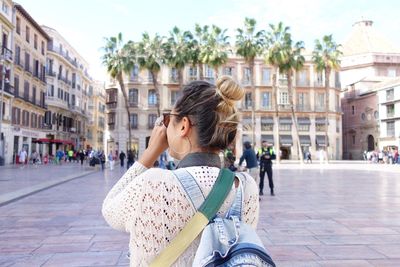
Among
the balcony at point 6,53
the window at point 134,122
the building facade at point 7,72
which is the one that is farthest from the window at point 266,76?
the balcony at point 6,53

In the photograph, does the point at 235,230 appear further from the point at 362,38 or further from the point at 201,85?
the point at 362,38

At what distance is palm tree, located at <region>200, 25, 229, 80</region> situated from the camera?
141ft

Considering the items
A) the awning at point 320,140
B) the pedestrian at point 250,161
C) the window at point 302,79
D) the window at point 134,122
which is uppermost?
the window at point 302,79

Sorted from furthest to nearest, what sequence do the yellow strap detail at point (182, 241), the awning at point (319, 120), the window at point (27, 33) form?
1. the awning at point (319, 120)
2. the window at point (27, 33)
3. the yellow strap detail at point (182, 241)

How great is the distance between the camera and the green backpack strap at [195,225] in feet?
4.16

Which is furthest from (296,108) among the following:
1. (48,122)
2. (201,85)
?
(201,85)

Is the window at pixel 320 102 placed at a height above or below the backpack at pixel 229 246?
above

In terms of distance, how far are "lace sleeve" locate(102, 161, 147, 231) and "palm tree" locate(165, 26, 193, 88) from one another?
139 ft

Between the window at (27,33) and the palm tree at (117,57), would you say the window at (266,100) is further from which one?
the window at (27,33)

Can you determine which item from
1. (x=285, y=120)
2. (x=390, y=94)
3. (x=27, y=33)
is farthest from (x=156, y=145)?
(x=390, y=94)

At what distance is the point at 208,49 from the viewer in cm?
4378

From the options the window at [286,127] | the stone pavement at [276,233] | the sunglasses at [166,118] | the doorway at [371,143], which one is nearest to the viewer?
the sunglasses at [166,118]

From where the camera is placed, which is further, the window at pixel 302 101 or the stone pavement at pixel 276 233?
the window at pixel 302 101

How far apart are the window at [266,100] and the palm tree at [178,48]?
18362mm
